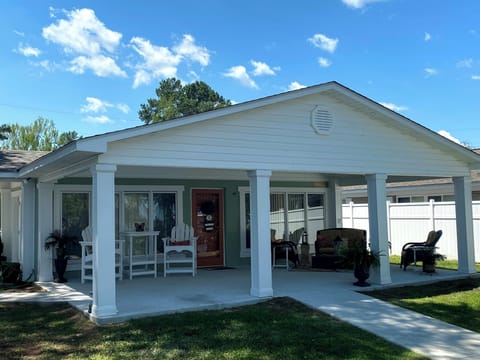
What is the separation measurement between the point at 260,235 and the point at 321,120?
7.69 feet

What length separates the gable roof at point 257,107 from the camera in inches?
246

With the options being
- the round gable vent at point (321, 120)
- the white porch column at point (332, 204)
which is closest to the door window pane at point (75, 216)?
the round gable vent at point (321, 120)

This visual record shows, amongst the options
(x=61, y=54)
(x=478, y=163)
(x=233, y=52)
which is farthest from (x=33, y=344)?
(x=61, y=54)

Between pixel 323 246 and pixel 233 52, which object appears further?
pixel 233 52

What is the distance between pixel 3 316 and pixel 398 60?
18036 mm

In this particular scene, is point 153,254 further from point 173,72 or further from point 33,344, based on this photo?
point 173,72

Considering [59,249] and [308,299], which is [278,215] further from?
[59,249]

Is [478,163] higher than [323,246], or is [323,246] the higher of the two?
[478,163]

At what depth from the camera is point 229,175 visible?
11344mm

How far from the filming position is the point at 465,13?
13.7 metres

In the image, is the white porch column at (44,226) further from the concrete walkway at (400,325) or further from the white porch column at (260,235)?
the concrete walkway at (400,325)

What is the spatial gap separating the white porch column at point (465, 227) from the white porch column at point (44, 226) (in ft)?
28.8

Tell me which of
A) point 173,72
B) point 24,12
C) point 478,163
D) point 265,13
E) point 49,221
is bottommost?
point 49,221

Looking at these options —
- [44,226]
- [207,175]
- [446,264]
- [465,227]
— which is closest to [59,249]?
[44,226]
